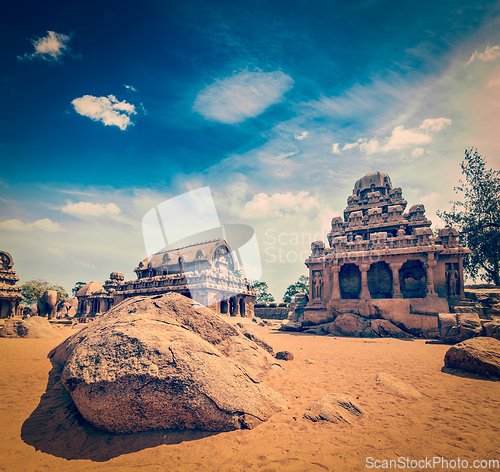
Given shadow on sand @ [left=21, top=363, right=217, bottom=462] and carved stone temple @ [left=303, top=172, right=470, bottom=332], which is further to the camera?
carved stone temple @ [left=303, top=172, right=470, bottom=332]

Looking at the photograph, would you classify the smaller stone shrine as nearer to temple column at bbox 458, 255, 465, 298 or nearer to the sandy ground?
the sandy ground

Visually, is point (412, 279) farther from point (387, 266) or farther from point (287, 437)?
point (287, 437)

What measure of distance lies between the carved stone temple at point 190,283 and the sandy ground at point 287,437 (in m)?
19.8

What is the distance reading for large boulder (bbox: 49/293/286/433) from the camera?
4.13 metres

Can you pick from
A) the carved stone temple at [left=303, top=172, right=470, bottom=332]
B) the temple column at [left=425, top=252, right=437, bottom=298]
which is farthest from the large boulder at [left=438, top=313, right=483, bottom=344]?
the temple column at [left=425, top=252, right=437, bottom=298]

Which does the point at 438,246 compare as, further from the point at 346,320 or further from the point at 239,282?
the point at 239,282

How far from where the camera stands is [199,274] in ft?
86.0

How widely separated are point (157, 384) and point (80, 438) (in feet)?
4.50

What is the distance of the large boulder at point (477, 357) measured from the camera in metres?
6.76

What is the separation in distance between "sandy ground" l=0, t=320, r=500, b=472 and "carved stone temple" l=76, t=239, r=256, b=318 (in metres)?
19.8

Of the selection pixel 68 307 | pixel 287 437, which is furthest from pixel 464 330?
pixel 68 307

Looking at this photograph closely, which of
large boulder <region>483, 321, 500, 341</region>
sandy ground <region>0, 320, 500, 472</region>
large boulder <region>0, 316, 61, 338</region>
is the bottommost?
large boulder <region>0, 316, 61, 338</region>

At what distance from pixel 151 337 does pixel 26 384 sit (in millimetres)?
4079

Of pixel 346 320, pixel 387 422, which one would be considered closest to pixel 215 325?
pixel 387 422
